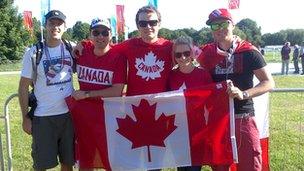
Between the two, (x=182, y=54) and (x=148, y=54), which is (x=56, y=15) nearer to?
(x=148, y=54)

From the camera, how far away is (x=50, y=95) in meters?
5.50

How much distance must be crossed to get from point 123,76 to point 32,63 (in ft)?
3.39

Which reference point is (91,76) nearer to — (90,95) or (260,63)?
(90,95)

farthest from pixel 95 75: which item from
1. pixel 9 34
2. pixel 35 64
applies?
pixel 9 34

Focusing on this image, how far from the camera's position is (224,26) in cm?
509

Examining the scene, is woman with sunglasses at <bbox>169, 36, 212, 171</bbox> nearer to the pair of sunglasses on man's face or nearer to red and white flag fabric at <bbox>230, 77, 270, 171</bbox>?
the pair of sunglasses on man's face

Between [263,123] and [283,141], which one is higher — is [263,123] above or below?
above

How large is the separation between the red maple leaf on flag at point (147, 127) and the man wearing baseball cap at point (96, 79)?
1.08 ft

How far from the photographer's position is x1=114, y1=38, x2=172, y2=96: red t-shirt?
538 cm

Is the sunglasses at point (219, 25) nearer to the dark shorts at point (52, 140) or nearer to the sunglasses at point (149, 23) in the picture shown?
the sunglasses at point (149, 23)

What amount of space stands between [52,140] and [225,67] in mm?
2209

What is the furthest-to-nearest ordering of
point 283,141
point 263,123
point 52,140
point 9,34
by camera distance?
point 9,34
point 283,141
point 263,123
point 52,140

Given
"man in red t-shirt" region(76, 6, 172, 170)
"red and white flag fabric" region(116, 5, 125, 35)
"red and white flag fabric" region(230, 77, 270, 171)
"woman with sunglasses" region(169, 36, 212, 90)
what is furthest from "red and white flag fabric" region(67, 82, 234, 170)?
"red and white flag fabric" region(116, 5, 125, 35)

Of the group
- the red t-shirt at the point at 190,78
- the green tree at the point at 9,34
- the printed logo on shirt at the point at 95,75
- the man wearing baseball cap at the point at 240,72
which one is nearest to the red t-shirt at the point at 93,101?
the printed logo on shirt at the point at 95,75
